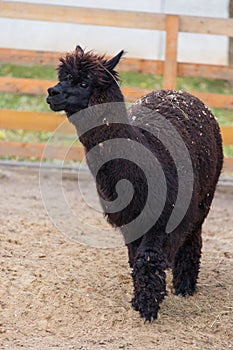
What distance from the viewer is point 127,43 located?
13438 millimetres

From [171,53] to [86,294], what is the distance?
420cm

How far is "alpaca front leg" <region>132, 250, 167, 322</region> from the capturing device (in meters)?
4.66

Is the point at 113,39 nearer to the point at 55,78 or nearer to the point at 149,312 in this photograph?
the point at 55,78

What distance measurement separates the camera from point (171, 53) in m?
8.50

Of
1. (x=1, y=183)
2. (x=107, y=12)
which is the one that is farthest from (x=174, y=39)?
(x=1, y=183)

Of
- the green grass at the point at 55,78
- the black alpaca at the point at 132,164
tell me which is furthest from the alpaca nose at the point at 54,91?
the green grass at the point at 55,78

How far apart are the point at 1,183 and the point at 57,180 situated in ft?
2.23

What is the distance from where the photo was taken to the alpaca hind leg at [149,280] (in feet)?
15.3

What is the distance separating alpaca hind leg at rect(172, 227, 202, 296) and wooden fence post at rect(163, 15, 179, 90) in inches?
134

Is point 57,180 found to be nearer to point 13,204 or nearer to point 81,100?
point 13,204

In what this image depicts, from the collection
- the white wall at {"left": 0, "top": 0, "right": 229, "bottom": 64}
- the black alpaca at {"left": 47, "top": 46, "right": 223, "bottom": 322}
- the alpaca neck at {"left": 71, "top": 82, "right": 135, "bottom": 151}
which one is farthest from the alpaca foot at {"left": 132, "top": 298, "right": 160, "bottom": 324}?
the white wall at {"left": 0, "top": 0, "right": 229, "bottom": 64}

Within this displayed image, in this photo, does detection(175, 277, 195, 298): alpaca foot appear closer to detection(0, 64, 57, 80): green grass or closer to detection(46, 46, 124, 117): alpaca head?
detection(46, 46, 124, 117): alpaca head

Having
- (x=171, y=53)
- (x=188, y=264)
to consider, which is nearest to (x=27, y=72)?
(x=171, y=53)

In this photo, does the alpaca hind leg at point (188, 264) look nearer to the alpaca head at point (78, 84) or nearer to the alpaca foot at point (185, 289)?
the alpaca foot at point (185, 289)
